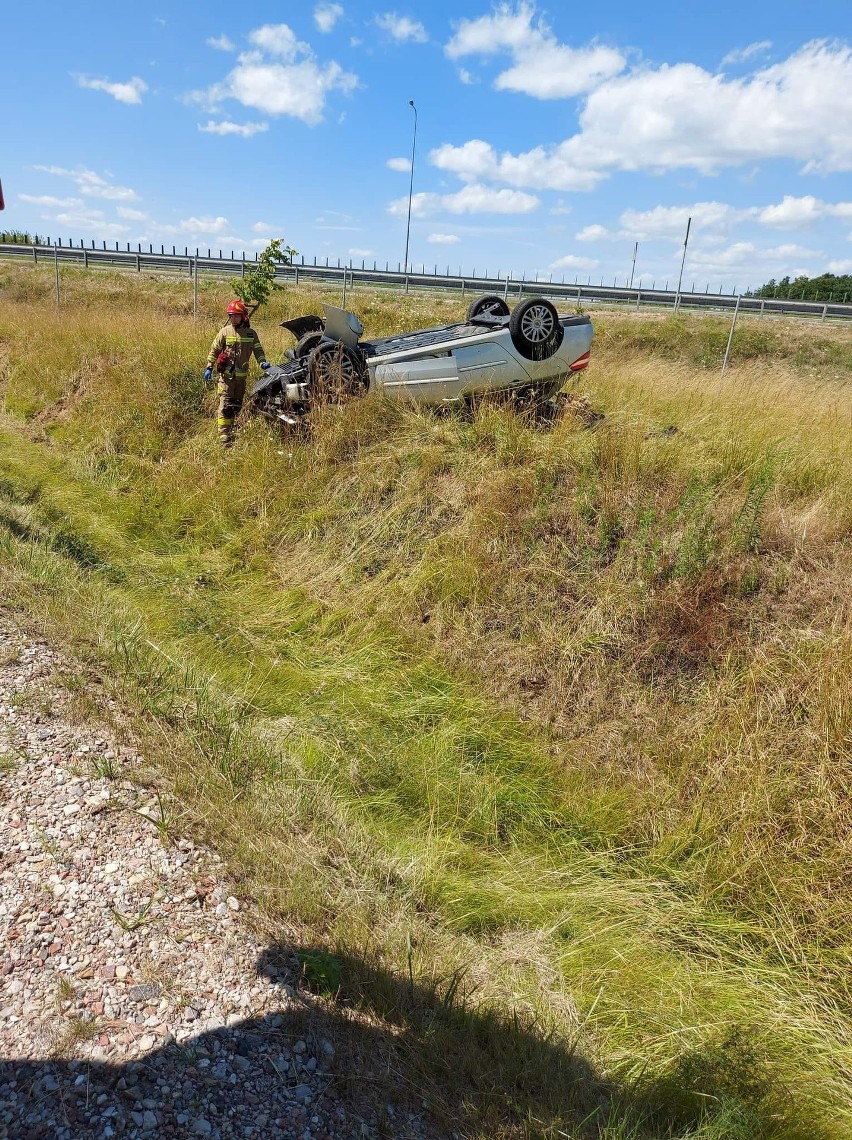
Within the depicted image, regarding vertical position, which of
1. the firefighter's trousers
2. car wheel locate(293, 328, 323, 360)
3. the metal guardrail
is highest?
the metal guardrail

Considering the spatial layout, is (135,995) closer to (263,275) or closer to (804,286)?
(263,275)

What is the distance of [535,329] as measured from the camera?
754 centimetres

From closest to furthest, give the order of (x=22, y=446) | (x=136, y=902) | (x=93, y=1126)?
1. (x=93, y=1126)
2. (x=136, y=902)
3. (x=22, y=446)

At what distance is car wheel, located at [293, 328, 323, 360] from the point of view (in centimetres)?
880

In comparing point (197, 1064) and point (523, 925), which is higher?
point (197, 1064)

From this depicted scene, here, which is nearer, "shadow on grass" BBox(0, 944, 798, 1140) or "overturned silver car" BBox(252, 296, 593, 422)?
"shadow on grass" BBox(0, 944, 798, 1140)

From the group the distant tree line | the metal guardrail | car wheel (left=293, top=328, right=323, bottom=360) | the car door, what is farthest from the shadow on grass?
the distant tree line

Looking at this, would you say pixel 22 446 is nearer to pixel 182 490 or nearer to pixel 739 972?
pixel 182 490

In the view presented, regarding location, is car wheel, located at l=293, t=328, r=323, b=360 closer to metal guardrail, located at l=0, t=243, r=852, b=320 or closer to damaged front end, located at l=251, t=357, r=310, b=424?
damaged front end, located at l=251, t=357, r=310, b=424

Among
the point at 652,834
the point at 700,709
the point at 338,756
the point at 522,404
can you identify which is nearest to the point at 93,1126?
the point at 338,756

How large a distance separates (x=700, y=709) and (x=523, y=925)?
6.01 feet

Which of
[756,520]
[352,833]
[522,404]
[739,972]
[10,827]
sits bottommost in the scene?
[739,972]

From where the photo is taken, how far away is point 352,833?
3646mm

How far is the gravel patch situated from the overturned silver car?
5.61 meters
